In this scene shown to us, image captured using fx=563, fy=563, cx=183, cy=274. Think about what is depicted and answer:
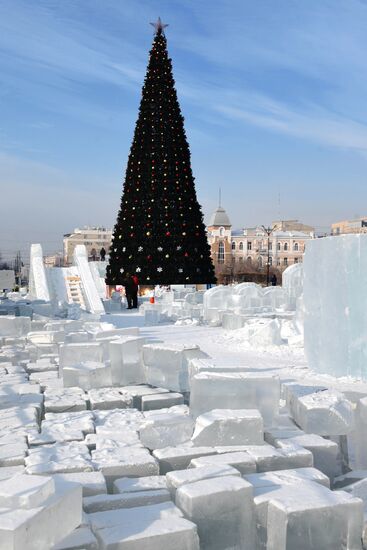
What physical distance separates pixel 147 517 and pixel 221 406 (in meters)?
1.94

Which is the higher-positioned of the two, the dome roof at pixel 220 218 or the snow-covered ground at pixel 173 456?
the dome roof at pixel 220 218

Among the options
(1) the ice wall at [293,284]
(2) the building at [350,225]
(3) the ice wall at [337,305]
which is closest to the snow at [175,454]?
(3) the ice wall at [337,305]

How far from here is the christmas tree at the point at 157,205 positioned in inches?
912

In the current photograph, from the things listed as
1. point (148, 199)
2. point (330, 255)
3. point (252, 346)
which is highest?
point (148, 199)

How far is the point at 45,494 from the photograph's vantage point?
276cm

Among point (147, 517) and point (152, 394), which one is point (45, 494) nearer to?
point (147, 517)

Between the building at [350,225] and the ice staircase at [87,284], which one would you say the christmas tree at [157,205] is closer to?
the ice staircase at [87,284]

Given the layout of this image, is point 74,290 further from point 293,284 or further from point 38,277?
point 293,284

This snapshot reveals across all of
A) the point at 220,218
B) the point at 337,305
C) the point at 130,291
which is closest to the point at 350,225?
the point at 220,218

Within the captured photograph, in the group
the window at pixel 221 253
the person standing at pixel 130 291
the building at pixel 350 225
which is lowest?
the person standing at pixel 130 291

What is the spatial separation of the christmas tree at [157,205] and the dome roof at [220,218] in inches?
2154

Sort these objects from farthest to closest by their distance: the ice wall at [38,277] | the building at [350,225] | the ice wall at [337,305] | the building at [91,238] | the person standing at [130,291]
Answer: the building at [91,238] → the building at [350,225] → the person standing at [130,291] → the ice wall at [38,277] → the ice wall at [337,305]

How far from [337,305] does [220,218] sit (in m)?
71.4

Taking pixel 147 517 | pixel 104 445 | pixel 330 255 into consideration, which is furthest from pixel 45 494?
pixel 330 255
